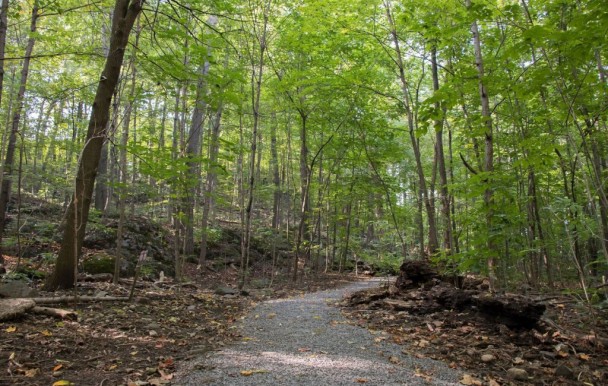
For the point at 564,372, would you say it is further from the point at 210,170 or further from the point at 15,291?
the point at 210,170

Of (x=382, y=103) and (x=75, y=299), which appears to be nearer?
(x=75, y=299)

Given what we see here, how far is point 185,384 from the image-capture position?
9.64 feet

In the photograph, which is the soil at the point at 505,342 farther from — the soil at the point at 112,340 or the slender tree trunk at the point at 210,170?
the slender tree trunk at the point at 210,170

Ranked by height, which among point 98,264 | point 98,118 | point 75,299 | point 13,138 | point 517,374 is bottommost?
point 517,374

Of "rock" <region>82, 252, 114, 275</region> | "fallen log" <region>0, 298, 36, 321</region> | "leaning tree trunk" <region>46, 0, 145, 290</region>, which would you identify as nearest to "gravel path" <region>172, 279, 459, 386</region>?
"fallen log" <region>0, 298, 36, 321</region>

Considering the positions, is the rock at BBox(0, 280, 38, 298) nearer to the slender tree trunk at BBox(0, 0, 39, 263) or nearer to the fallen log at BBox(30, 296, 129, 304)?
the fallen log at BBox(30, 296, 129, 304)

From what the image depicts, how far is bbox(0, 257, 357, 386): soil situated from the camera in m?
3.01

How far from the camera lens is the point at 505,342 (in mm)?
4688

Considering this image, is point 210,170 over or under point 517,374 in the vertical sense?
over

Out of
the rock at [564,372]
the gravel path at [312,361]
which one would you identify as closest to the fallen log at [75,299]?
the gravel path at [312,361]

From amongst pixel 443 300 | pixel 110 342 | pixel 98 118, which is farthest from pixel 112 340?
pixel 443 300

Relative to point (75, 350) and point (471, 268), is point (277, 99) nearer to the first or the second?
point (471, 268)

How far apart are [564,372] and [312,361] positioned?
8.51 ft

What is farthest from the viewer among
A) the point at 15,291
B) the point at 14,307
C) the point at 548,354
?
the point at 15,291
